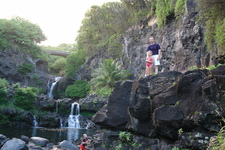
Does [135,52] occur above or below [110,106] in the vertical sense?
above

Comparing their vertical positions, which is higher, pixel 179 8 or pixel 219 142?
pixel 179 8

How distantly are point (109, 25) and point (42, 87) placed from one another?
15.8 m

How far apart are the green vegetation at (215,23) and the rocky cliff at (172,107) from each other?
4.76m

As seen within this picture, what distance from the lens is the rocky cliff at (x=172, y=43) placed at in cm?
1664

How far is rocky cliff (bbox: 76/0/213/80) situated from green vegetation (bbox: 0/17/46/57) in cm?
1741

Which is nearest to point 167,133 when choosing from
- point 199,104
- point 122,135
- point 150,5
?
point 199,104

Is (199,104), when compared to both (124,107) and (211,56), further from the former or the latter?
(211,56)

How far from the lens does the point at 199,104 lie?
6.71 metres

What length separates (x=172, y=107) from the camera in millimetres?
7430

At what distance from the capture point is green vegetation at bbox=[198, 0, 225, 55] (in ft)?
38.9

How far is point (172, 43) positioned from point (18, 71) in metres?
26.2

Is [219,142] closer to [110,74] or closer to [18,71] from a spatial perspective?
[110,74]

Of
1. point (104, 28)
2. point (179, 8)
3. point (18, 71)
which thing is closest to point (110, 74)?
point (104, 28)

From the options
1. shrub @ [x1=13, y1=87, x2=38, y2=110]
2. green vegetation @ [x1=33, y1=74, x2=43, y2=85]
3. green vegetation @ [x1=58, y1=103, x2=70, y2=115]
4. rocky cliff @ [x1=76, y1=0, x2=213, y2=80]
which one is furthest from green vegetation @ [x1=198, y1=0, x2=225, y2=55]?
green vegetation @ [x1=33, y1=74, x2=43, y2=85]
